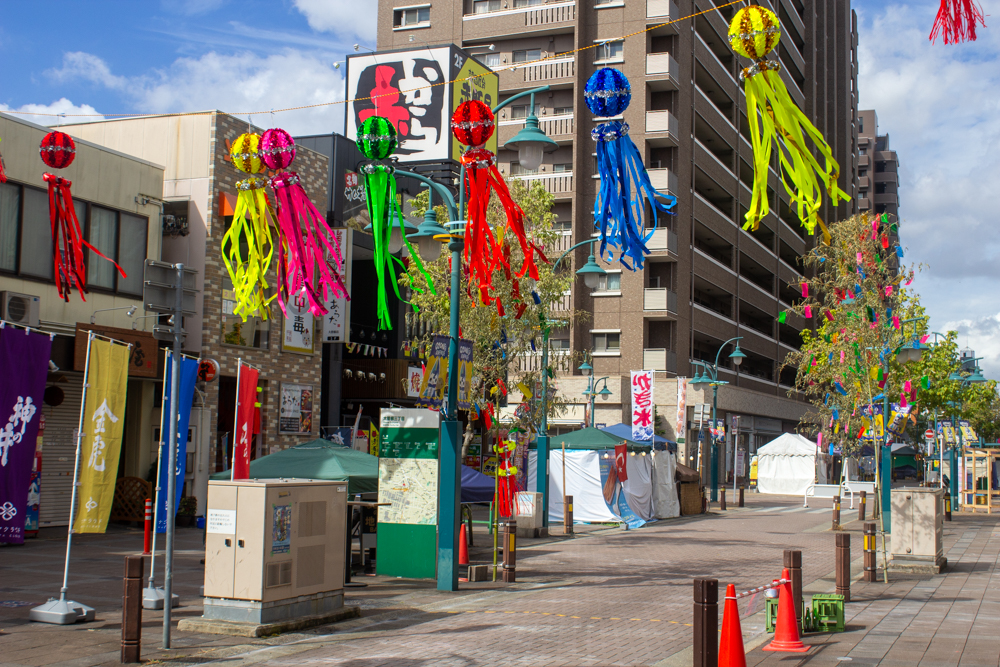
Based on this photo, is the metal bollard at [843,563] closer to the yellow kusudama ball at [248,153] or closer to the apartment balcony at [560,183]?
the yellow kusudama ball at [248,153]

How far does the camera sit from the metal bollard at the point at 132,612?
836 centimetres

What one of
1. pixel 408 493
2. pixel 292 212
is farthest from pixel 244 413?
pixel 292 212

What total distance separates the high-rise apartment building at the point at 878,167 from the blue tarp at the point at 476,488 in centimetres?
10975

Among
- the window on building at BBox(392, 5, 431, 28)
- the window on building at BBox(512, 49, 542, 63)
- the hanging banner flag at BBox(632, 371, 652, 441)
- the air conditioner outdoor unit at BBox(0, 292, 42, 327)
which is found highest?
the window on building at BBox(392, 5, 431, 28)

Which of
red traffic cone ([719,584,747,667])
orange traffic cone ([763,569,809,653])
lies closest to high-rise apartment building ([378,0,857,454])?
orange traffic cone ([763,569,809,653])

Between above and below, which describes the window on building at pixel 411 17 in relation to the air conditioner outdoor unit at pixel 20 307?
above

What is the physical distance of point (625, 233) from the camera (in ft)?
31.8

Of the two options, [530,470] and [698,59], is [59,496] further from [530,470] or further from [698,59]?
[698,59]

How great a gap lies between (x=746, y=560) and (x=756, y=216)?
10.7 m

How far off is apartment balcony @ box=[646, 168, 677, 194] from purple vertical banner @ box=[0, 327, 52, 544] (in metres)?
36.0

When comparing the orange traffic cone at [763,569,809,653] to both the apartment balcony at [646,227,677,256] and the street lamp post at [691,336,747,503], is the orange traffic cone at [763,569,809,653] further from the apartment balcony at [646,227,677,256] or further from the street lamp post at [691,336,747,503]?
the apartment balcony at [646,227,677,256]

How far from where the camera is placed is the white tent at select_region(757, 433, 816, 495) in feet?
147

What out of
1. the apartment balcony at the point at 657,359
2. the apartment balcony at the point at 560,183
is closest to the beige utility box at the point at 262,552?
the apartment balcony at the point at 657,359

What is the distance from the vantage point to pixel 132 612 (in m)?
8.39
